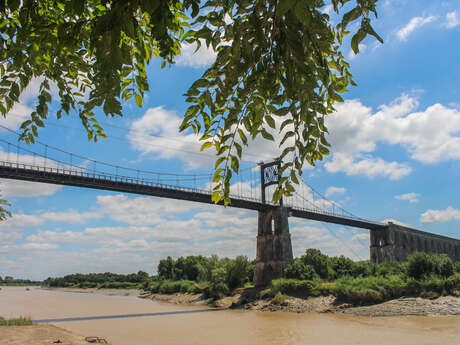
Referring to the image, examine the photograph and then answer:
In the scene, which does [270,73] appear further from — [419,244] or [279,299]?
[419,244]

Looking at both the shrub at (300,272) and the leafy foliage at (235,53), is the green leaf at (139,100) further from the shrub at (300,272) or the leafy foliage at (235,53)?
the shrub at (300,272)

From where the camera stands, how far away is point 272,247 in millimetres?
53281

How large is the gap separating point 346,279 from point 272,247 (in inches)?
563

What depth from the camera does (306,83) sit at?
2387 mm

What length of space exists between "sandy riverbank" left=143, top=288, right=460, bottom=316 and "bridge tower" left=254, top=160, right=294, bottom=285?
647 centimetres

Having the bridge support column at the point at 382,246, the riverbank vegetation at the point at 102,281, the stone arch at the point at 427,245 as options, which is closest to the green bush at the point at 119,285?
the riverbank vegetation at the point at 102,281

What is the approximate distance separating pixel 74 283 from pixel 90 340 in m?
128

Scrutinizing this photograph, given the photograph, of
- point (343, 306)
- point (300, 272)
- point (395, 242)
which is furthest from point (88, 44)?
point (395, 242)

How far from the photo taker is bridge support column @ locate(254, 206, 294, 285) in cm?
5062

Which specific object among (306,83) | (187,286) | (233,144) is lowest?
(187,286)

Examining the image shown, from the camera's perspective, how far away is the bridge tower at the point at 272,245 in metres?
50.7

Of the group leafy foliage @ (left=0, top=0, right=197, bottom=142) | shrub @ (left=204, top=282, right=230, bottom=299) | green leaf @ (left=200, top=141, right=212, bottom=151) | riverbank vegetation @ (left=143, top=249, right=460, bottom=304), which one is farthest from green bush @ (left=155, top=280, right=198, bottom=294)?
green leaf @ (left=200, top=141, right=212, bottom=151)

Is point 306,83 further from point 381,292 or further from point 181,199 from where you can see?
point 181,199

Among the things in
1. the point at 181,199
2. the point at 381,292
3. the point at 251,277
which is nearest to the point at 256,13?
the point at 381,292
